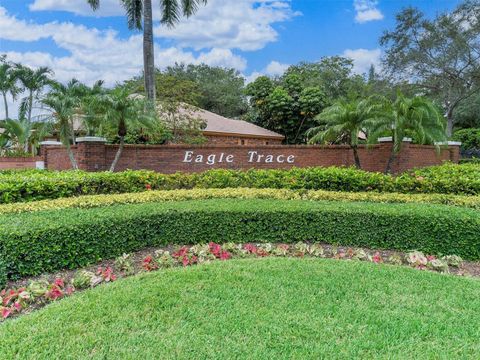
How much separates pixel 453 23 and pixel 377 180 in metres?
21.3

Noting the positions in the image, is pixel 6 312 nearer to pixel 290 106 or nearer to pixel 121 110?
pixel 121 110

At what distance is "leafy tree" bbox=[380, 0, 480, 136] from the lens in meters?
23.9

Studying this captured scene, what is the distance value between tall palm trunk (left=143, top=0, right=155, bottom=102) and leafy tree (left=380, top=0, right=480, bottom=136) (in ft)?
55.3

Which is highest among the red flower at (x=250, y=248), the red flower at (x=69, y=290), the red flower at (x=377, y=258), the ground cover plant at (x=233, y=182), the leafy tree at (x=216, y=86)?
the leafy tree at (x=216, y=86)

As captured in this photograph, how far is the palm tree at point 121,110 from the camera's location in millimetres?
11055

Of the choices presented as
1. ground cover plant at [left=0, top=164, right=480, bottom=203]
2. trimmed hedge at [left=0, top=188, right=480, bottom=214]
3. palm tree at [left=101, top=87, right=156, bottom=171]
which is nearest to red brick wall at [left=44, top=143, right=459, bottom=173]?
palm tree at [left=101, top=87, right=156, bottom=171]

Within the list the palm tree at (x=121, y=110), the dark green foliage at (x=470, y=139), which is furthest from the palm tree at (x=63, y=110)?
the dark green foliage at (x=470, y=139)

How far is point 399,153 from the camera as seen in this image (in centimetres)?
1173

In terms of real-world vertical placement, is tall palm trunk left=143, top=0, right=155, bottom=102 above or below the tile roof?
above

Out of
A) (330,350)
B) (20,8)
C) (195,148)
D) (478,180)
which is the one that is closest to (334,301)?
(330,350)

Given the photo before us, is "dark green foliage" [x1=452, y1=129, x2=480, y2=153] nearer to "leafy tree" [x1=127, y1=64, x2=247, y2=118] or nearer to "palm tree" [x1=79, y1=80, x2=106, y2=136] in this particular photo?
"leafy tree" [x1=127, y1=64, x2=247, y2=118]

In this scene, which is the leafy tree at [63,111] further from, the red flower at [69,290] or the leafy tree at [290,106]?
the leafy tree at [290,106]

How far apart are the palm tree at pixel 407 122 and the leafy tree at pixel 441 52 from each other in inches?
628

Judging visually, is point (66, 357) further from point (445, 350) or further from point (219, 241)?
point (219, 241)
